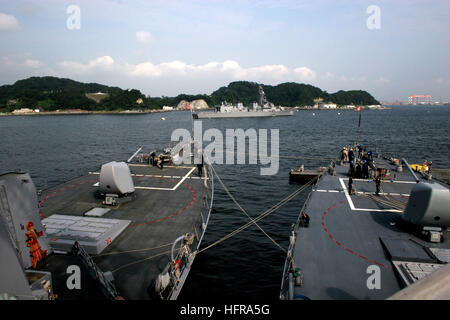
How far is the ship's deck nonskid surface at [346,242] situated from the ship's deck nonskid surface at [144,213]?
647 centimetres

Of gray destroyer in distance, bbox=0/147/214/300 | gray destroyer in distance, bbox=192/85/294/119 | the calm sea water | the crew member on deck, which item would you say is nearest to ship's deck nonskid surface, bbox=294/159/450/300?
the crew member on deck

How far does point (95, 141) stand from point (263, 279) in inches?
2903

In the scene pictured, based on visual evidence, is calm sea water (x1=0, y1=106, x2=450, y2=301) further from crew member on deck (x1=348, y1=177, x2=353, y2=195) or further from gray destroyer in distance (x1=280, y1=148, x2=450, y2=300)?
crew member on deck (x1=348, y1=177, x2=353, y2=195)

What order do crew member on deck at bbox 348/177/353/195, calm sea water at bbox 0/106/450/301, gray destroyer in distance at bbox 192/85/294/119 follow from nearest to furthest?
calm sea water at bbox 0/106/450/301 < crew member on deck at bbox 348/177/353/195 < gray destroyer in distance at bbox 192/85/294/119

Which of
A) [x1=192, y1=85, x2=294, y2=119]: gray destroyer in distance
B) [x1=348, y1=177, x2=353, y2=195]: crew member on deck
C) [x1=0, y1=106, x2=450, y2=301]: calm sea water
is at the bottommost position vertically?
[x1=0, y1=106, x2=450, y2=301]: calm sea water

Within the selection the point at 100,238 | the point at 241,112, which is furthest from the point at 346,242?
the point at 241,112

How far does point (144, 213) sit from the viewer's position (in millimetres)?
18359

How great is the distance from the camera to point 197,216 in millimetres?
18125

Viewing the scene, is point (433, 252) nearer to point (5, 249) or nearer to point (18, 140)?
point (5, 249)

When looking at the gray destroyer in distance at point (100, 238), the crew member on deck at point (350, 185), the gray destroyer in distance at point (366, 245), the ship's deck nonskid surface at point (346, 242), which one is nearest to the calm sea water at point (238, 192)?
the gray destroyer in distance at point (100, 238)

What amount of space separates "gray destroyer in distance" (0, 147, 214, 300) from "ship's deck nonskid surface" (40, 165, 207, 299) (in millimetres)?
47

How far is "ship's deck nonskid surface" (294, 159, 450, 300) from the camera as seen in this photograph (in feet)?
36.0
